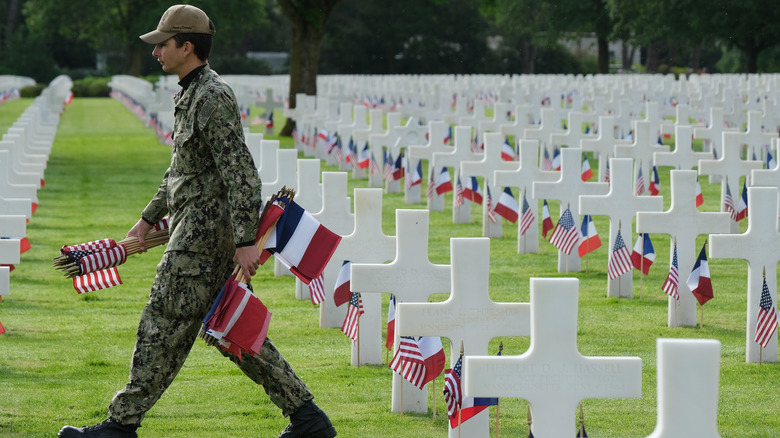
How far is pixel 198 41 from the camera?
5.13 meters

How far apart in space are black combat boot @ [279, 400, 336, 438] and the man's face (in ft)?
4.66

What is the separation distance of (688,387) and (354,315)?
3.47 metres

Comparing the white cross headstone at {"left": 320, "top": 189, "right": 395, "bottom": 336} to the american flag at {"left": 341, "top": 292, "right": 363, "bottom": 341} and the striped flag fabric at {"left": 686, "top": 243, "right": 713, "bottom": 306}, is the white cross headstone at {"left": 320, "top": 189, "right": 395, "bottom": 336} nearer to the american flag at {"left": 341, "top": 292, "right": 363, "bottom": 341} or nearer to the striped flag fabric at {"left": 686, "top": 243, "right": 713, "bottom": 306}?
the american flag at {"left": 341, "top": 292, "right": 363, "bottom": 341}

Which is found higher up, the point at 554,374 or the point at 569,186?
the point at 569,186

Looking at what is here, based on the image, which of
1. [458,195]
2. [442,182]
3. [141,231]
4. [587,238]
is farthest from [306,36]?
[141,231]

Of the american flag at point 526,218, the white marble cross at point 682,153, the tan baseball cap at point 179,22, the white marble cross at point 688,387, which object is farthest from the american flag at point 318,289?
the white marble cross at point 682,153

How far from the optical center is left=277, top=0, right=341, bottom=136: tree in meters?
23.9

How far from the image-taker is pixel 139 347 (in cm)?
508

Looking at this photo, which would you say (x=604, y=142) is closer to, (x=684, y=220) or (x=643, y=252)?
(x=643, y=252)

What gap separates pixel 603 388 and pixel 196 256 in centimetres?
170

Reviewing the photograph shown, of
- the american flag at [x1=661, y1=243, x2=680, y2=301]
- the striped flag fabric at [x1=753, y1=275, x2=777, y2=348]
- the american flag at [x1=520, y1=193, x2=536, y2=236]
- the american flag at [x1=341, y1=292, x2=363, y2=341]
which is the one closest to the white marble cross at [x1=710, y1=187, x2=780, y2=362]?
the striped flag fabric at [x1=753, y1=275, x2=777, y2=348]

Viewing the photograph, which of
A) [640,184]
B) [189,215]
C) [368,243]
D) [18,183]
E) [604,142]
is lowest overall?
[368,243]

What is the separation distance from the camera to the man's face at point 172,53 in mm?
5105

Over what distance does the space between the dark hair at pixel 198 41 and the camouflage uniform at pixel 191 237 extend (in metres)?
0.07
